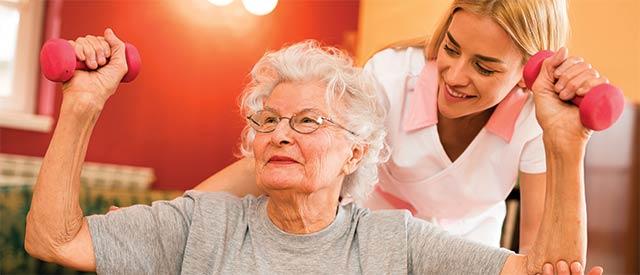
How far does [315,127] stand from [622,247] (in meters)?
4.09

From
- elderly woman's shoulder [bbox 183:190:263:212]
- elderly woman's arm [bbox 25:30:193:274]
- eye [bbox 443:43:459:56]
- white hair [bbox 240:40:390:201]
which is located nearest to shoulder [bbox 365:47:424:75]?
white hair [bbox 240:40:390:201]

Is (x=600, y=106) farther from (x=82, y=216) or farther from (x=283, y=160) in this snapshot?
(x=82, y=216)

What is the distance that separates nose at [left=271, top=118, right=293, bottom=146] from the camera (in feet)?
5.08

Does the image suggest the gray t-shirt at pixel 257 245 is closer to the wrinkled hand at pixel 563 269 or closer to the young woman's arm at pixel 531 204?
the wrinkled hand at pixel 563 269

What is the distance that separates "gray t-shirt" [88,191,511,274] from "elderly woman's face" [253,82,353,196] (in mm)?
109

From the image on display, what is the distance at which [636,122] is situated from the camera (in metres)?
5.18

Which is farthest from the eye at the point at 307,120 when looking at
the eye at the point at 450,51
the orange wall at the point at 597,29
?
the orange wall at the point at 597,29

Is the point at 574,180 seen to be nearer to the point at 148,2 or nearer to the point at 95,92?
the point at 95,92

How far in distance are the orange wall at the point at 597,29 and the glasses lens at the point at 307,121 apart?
1251mm

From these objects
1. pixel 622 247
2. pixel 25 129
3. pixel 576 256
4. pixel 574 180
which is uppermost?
pixel 574 180

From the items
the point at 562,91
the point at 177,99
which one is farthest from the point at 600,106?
the point at 177,99

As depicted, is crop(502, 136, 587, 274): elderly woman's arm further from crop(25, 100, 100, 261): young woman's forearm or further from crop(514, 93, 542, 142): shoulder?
crop(25, 100, 100, 261): young woman's forearm

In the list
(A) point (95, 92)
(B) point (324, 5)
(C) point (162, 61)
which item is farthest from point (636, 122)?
(A) point (95, 92)

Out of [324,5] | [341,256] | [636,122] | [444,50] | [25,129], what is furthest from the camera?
[324,5]
